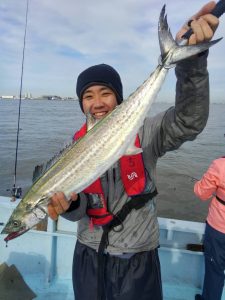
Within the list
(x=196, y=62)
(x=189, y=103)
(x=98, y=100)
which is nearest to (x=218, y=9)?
(x=196, y=62)

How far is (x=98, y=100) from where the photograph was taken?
328 centimetres

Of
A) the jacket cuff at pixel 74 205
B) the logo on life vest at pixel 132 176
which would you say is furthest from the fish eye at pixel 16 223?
the logo on life vest at pixel 132 176

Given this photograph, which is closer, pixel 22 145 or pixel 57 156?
pixel 57 156

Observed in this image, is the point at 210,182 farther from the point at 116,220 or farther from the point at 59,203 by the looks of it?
the point at 59,203

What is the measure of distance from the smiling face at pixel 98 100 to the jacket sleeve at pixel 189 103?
0.70m

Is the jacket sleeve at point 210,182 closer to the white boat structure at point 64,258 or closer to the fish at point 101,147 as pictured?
the white boat structure at point 64,258

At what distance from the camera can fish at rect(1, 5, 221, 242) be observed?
2.39 m

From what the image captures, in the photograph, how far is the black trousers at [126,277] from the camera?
2998 mm

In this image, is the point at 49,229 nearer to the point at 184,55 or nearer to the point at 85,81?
the point at 85,81

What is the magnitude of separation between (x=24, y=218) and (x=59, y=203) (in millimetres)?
444

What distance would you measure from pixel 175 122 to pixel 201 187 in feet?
7.13

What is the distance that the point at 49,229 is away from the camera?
5223 millimetres

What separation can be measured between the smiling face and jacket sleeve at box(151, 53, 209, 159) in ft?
2.31

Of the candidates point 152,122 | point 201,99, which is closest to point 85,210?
point 152,122
